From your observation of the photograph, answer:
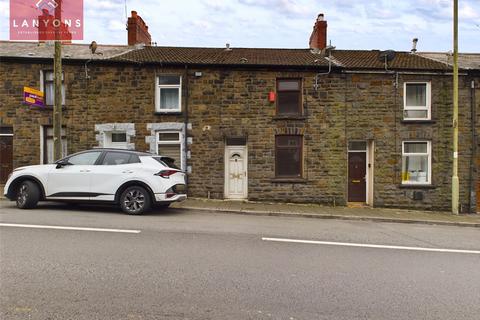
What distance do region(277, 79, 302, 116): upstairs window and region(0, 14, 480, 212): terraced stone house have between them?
91 millimetres

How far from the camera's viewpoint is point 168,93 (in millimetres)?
15180

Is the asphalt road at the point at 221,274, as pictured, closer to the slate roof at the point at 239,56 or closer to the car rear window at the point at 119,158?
the car rear window at the point at 119,158

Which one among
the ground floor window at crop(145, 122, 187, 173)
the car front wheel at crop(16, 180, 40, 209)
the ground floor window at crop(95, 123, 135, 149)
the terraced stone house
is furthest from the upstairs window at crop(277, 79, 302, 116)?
the car front wheel at crop(16, 180, 40, 209)

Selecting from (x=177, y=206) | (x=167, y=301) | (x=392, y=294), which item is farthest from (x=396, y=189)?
(x=167, y=301)

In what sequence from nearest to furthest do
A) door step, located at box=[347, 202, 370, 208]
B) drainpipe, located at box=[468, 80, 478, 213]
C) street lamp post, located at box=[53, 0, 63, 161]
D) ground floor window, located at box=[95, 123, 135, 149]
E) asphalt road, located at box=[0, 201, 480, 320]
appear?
asphalt road, located at box=[0, 201, 480, 320] → street lamp post, located at box=[53, 0, 63, 161] → door step, located at box=[347, 202, 370, 208] → drainpipe, located at box=[468, 80, 478, 213] → ground floor window, located at box=[95, 123, 135, 149]

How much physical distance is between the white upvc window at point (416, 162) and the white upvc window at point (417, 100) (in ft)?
3.48

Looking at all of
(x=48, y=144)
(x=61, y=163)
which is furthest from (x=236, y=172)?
(x=48, y=144)

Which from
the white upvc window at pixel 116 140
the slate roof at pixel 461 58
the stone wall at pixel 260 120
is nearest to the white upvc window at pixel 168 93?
the stone wall at pixel 260 120

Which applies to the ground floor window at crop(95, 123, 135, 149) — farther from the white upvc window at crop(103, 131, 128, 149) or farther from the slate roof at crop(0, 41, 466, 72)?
the slate roof at crop(0, 41, 466, 72)

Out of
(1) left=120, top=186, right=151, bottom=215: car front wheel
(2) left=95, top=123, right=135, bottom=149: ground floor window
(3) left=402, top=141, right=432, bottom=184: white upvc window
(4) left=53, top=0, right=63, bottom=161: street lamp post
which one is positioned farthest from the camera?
(3) left=402, top=141, right=432, bottom=184: white upvc window

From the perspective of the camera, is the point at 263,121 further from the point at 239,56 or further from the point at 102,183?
the point at 102,183

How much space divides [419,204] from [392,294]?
11473 mm

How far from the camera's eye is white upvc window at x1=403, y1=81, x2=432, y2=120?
49.3ft

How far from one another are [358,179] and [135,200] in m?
9.25
